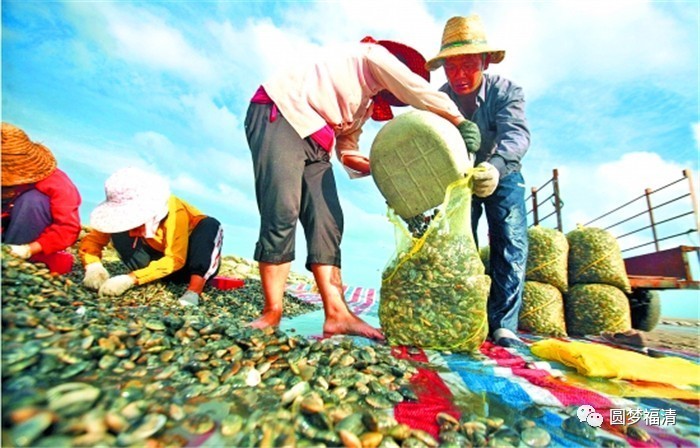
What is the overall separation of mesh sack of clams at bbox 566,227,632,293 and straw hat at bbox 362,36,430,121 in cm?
211

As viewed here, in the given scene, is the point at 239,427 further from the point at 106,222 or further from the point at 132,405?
the point at 106,222

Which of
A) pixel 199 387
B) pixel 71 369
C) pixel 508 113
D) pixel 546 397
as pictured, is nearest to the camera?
pixel 71 369

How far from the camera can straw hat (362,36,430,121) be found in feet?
7.96

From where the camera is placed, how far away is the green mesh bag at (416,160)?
6.34ft

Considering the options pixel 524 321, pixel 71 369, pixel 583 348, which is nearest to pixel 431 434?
pixel 71 369

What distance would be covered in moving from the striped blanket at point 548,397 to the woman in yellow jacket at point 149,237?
2.02 metres

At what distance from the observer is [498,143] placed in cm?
245

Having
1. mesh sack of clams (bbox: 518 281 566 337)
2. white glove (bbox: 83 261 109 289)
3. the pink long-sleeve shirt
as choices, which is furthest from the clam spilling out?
mesh sack of clams (bbox: 518 281 566 337)

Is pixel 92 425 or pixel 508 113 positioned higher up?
pixel 508 113

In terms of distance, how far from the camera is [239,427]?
90 centimetres

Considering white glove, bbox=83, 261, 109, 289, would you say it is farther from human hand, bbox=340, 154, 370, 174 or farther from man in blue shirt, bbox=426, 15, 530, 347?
man in blue shirt, bbox=426, 15, 530, 347

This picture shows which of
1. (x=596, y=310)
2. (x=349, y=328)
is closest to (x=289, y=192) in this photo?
(x=349, y=328)

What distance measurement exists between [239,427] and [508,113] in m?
2.38

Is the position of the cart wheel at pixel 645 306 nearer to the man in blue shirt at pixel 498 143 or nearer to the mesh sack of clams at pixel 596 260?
the mesh sack of clams at pixel 596 260
